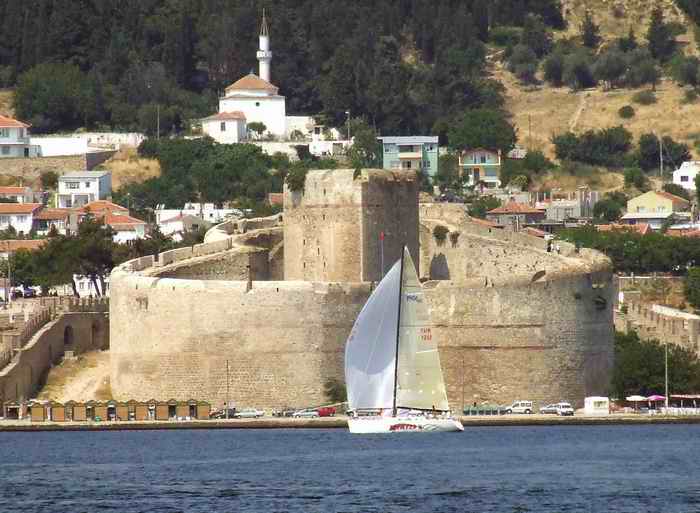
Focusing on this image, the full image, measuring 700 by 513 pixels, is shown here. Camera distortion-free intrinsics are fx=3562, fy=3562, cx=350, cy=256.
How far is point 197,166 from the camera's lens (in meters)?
162

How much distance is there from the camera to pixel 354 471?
291 feet

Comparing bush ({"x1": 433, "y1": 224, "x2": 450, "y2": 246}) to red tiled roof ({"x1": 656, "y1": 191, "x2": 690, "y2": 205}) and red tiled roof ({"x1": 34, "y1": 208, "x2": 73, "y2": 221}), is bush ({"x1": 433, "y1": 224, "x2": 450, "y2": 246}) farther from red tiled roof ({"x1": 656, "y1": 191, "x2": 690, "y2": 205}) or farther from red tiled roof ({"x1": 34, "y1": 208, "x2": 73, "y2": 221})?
red tiled roof ({"x1": 656, "y1": 191, "x2": 690, "y2": 205})

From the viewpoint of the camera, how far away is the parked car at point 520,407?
105m

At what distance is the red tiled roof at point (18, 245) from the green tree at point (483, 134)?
32.4m

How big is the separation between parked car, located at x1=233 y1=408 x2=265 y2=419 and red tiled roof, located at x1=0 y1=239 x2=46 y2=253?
35.6 meters

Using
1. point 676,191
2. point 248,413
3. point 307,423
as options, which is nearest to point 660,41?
point 676,191

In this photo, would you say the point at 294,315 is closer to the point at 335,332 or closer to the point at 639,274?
the point at 335,332

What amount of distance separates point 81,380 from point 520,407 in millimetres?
14680

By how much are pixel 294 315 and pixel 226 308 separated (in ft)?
6.68

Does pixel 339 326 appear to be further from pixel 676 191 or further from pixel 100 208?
pixel 676 191

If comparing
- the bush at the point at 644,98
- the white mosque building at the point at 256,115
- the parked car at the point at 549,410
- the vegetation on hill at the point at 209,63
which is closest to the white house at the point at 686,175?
the bush at the point at 644,98

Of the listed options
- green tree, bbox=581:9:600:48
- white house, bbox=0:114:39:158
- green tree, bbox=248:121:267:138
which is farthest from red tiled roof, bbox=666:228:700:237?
green tree, bbox=581:9:600:48

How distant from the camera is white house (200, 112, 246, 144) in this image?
16788 cm

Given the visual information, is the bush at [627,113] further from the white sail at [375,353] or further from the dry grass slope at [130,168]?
the white sail at [375,353]
